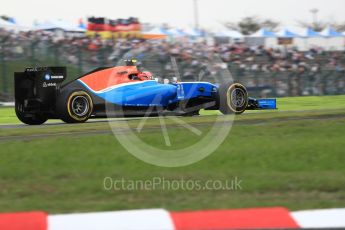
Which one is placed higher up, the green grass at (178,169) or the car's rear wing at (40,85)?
the car's rear wing at (40,85)

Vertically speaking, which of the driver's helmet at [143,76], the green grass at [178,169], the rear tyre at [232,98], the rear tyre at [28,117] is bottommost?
the green grass at [178,169]

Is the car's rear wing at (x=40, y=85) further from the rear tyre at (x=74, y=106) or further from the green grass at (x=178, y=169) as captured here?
the green grass at (x=178, y=169)

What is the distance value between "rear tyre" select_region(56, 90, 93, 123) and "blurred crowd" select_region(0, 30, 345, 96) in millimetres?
8914

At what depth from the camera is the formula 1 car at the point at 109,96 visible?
12320 mm

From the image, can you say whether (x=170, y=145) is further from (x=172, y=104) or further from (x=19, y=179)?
(x=172, y=104)

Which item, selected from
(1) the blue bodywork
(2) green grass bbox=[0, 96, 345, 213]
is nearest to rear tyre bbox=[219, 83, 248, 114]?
(1) the blue bodywork

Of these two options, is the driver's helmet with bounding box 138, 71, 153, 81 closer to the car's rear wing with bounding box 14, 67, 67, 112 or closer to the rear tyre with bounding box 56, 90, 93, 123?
the rear tyre with bounding box 56, 90, 93, 123

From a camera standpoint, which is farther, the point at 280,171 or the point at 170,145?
the point at 170,145

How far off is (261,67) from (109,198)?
67.5 ft

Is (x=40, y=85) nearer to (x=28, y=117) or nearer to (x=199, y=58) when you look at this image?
(x=28, y=117)

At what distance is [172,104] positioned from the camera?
527 inches

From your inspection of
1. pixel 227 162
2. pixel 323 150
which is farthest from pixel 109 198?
pixel 323 150

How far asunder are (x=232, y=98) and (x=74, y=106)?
142 inches

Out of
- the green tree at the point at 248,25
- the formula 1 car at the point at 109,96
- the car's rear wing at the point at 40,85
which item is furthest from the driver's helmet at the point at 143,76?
the green tree at the point at 248,25
